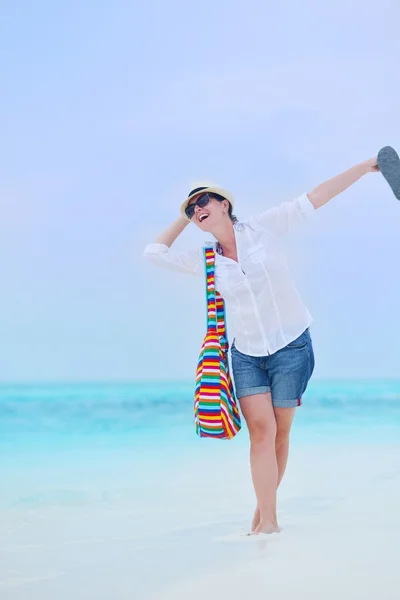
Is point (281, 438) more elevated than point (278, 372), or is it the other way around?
point (278, 372)

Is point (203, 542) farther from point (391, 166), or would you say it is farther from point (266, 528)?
point (391, 166)

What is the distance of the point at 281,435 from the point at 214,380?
0.35 meters

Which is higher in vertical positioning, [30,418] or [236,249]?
[30,418]

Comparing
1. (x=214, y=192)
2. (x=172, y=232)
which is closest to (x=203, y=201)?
(x=214, y=192)

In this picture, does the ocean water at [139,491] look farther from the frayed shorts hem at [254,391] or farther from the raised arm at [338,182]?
the raised arm at [338,182]

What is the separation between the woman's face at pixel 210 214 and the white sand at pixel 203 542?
1.11 meters

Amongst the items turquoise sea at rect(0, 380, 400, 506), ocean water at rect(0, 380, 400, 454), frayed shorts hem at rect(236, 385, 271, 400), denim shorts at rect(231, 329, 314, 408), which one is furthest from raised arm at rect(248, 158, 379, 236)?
ocean water at rect(0, 380, 400, 454)

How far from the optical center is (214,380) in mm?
2768

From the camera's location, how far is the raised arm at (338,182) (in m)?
2.74

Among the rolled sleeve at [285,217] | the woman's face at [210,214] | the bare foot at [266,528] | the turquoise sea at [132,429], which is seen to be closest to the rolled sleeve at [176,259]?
the woman's face at [210,214]

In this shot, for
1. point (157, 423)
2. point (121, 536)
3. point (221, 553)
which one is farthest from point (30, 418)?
point (221, 553)

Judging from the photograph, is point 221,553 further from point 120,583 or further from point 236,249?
point 236,249

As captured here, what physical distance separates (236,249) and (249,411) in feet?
1.88

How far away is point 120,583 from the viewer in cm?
238
